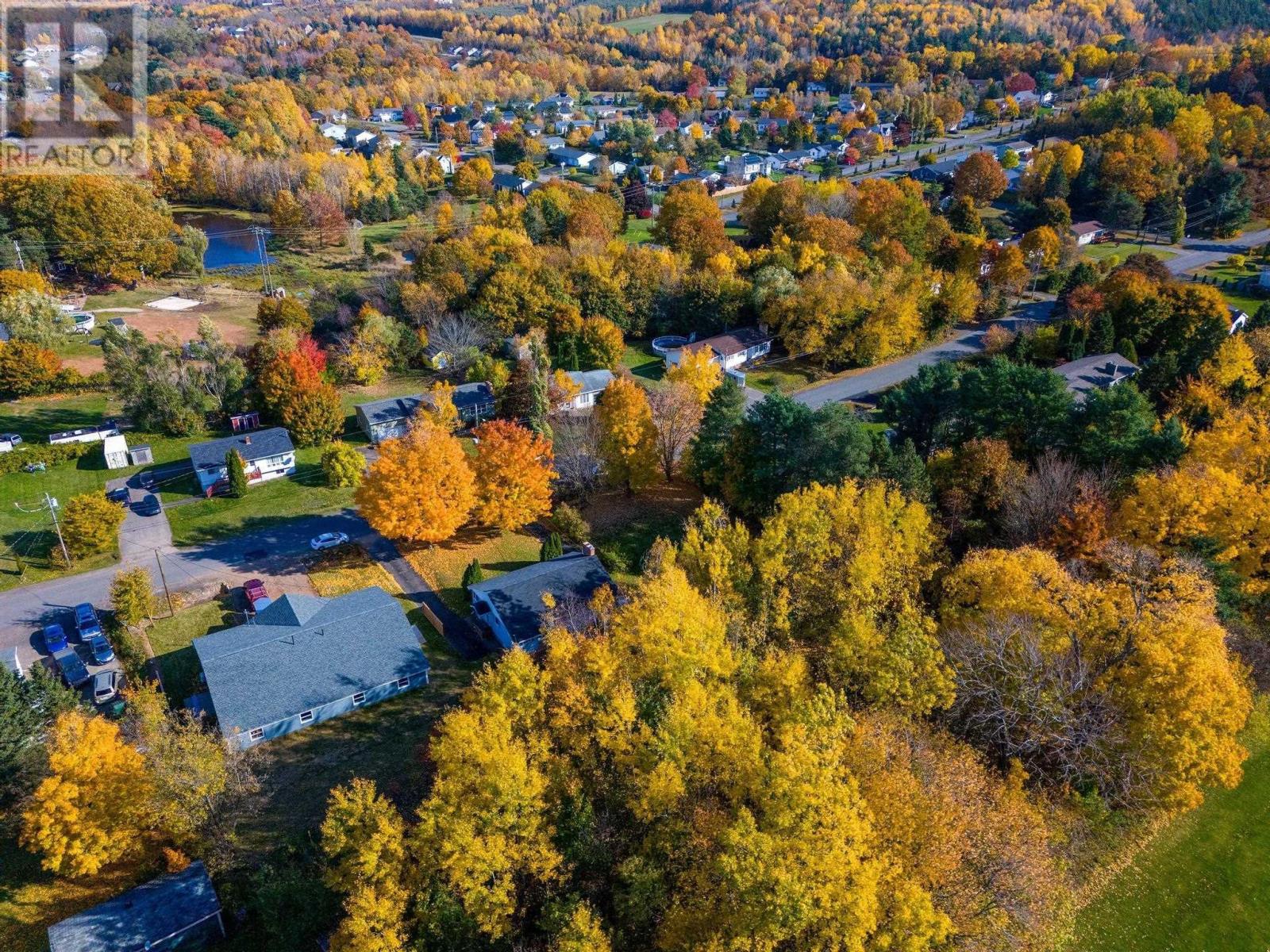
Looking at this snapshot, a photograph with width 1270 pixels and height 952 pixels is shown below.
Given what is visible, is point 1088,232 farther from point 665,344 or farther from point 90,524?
point 90,524

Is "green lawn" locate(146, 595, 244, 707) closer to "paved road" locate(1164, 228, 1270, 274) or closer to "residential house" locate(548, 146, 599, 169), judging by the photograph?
"paved road" locate(1164, 228, 1270, 274)

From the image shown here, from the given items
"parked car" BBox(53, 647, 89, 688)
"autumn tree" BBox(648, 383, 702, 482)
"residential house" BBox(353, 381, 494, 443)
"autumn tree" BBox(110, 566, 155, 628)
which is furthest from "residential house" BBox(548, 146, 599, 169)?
"parked car" BBox(53, 647, 89, 688)

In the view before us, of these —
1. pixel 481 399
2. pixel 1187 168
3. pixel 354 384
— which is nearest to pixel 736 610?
pixel 481 399

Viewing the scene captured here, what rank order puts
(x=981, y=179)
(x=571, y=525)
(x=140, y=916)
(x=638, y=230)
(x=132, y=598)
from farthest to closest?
(x=638, y=230) → (x=981, y=179) → (x=571, y=525) → (x=132, y=598) → (x=140, y=916)

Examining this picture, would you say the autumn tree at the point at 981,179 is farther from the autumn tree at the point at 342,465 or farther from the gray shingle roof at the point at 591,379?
the autumn tree at the point at 342,465

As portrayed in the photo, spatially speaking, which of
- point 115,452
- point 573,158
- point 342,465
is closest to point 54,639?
point 342,465

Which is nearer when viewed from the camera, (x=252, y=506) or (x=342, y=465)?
(x=252, y=506)

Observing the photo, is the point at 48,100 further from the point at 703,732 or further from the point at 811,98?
the point at 703,732
